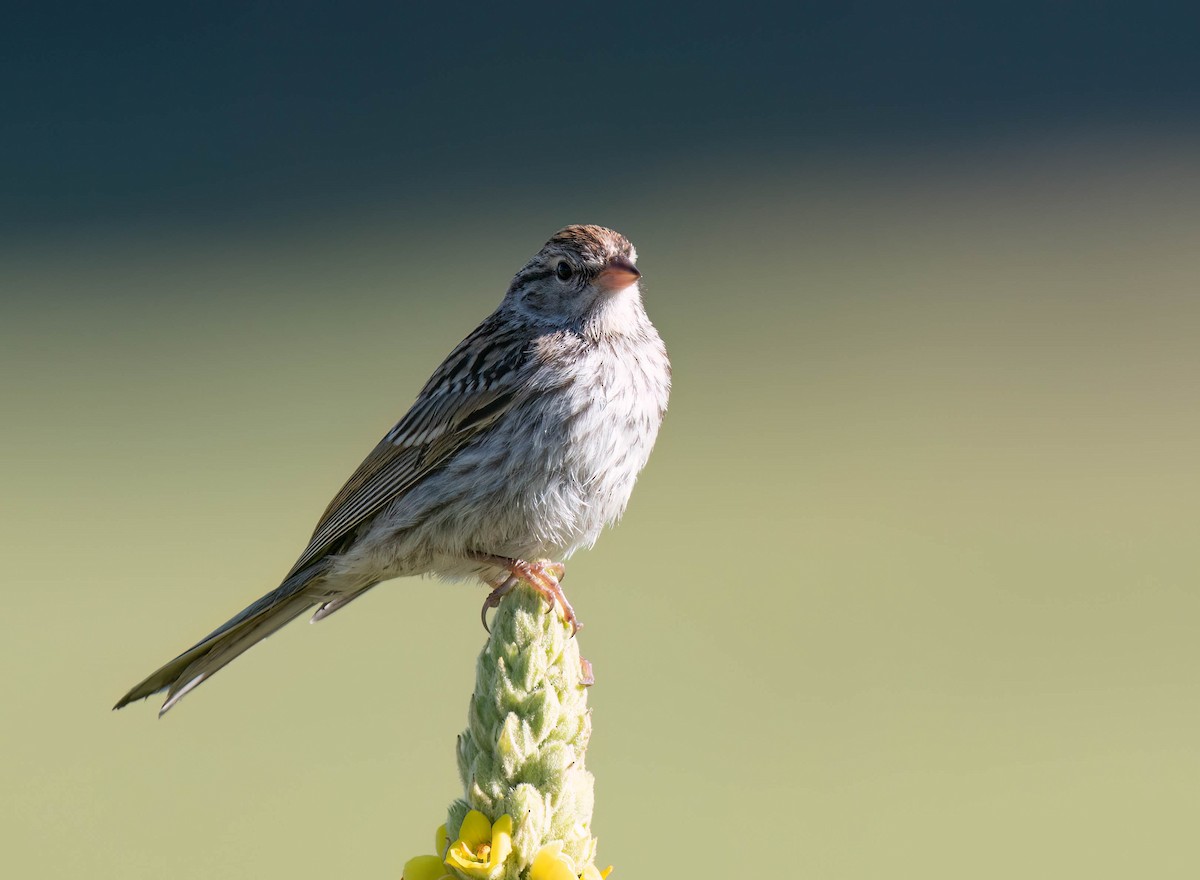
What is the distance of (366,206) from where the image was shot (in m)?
24.4

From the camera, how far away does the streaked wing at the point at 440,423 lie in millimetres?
4219

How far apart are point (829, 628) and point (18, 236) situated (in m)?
16.0

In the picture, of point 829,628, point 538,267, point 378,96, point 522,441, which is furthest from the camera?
point 378,96

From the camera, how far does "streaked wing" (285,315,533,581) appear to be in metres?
4.22

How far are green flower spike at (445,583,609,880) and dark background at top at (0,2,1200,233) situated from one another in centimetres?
2222

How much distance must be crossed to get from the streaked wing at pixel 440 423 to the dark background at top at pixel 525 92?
19760 millimetres

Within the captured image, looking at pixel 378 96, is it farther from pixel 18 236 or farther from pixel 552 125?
pixel 18 236

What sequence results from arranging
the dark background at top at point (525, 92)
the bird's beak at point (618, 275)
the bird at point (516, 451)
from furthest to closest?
the dark background at top at point (525, 92) → the bird's beak at point (618, 275) → the bird at point (516, 451)

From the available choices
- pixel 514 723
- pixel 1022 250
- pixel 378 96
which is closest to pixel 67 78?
pixel 378 96

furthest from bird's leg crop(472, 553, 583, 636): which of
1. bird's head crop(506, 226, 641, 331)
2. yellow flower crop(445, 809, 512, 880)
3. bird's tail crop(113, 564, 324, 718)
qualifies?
yellow flower crop(445, 809, 512, 880)

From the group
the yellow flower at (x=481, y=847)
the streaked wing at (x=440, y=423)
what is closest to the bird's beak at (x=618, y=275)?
the streaked wing at (x=440, y=423)

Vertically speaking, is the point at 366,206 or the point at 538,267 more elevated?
the point at 366,206

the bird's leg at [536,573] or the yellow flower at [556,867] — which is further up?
the bird's leg at [536,573]

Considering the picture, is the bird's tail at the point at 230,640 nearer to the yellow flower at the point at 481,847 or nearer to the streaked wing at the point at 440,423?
the streaked wing at the point at 440,423
